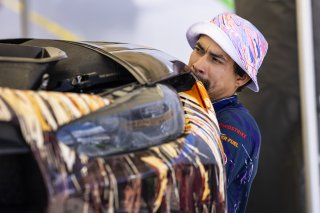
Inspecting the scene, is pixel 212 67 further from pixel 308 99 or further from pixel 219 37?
pixel 308 99

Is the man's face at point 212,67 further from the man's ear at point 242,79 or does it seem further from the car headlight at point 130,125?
the car headlight at point 130,125

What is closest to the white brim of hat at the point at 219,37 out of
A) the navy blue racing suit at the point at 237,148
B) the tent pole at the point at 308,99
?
the navy blue racing suit at the point at 237,148

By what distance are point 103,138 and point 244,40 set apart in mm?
A: 598

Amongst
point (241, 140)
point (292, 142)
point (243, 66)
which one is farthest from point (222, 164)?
point (292, 142)

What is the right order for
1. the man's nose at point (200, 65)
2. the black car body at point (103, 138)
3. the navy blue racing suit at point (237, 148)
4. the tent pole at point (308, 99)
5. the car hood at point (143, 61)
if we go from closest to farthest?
the black car body at point (103, 138) < the car hood at point (143, 61) < the navy blue racing suit at point (237, 148) < the man's nose at point (200, 65) < the tent pole at point (308, 99)

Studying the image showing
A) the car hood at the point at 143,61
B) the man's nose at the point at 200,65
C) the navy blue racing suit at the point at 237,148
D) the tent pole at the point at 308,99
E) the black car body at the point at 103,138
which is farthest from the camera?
the tent pole at the point at 308,99

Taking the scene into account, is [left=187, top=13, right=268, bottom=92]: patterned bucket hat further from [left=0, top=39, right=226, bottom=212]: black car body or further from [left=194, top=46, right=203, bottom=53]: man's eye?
[left=0, top=39, right=226, bottom=212]: black car body

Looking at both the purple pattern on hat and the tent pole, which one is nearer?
the purple pattern on hat

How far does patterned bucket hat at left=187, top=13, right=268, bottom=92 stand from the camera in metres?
1.42

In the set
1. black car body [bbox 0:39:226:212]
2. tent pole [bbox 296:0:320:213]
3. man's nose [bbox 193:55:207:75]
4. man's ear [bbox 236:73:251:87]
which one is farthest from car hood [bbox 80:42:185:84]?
tent pole [bbox 296:0:320:213]

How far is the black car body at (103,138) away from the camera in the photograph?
88 cm

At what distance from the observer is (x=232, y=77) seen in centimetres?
151

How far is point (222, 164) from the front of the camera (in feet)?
3.66

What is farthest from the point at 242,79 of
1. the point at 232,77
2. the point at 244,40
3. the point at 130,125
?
the point at 130,125
